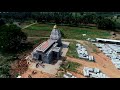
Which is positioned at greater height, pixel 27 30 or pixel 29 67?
pixel 27 30

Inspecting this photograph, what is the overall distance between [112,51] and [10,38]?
6.92m

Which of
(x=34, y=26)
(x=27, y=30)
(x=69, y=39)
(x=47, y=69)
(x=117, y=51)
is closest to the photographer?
(x=47, y=69)

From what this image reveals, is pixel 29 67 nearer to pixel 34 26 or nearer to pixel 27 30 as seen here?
pixel 27 30

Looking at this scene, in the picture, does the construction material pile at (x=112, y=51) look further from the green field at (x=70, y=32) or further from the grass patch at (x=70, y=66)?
the grass patch at (x=70, y=66)

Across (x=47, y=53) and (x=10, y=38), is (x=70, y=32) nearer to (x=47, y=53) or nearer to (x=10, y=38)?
(x=10, y=38)

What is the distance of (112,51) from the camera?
12.6 meters

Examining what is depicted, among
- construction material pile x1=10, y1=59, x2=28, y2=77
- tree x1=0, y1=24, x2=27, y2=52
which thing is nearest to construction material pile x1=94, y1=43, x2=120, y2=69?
construction material pile x1=10, y1=59, x2=28, y2=77

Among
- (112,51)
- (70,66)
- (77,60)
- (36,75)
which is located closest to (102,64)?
(77,60)

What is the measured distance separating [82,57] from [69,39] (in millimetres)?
3693

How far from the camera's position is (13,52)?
11391 mm

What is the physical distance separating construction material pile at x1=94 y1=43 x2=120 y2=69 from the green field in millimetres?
2002

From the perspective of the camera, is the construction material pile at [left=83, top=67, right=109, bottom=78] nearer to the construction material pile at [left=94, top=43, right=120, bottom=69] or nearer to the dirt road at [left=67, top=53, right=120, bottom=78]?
the dirt road at [left=67, top=53, right=120, bottom=78]

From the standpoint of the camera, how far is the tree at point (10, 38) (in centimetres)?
1136
